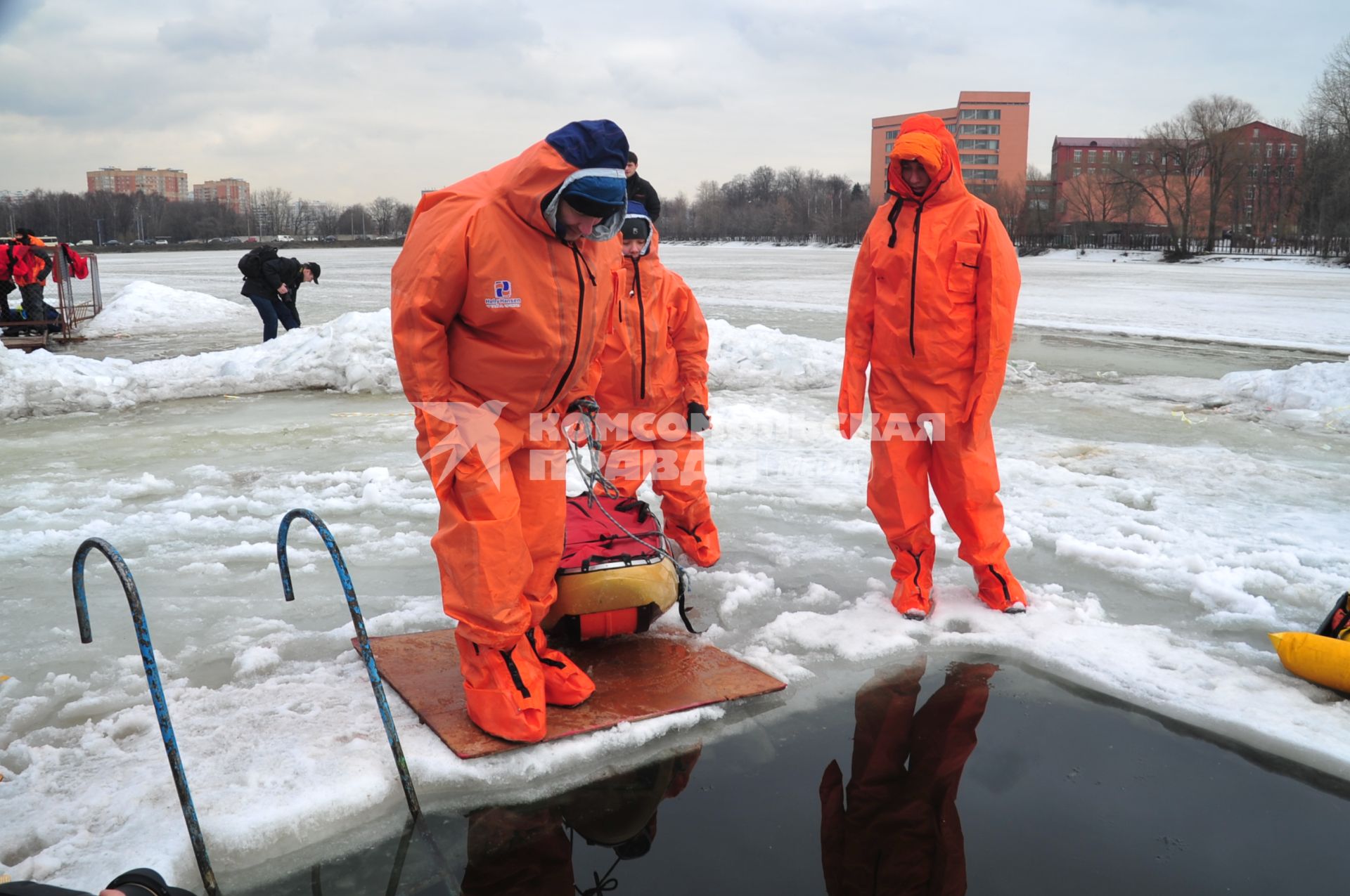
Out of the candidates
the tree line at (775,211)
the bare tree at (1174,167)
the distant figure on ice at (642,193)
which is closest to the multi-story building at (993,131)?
the tree line at (775,211)

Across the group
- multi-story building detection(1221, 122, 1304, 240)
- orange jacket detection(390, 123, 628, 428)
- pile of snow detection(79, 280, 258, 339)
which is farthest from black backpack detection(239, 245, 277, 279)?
multi-story building detection(1221, 122, 1304, 240)

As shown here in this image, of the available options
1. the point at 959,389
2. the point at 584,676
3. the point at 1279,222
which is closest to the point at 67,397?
the point at 584,676

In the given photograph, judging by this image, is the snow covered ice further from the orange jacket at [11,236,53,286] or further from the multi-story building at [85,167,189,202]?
the multi-story building at [85,167,189,202]

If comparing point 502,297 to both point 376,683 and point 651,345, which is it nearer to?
point 376,683

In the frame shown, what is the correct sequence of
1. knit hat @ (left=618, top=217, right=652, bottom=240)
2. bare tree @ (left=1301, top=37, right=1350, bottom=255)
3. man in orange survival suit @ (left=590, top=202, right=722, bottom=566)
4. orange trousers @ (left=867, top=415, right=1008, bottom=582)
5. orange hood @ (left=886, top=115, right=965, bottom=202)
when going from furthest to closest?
bare tree @ (left=1301, top=37, right=1350, bottom=255) < man in orange survival suit @ (left=590, top=202, right=722, bottom=566) < knit hat @ (left=618, top=217, right=652, bottom=240) < orange trousers @ (left=867, top=415, right=1008, bottom=582) < orange hood @ (left=886, top=115, right=965, bottom=202)

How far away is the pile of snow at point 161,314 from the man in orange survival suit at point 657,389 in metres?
15.0

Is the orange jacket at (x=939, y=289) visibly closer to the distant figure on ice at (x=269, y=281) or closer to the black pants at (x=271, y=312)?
the distant figure on ice at (x=269, y=281)

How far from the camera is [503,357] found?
2881mm

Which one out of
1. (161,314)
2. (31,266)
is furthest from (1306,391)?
(161,314)

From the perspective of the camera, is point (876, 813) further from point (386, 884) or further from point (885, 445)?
point (885, 445)

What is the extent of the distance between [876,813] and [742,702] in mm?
741

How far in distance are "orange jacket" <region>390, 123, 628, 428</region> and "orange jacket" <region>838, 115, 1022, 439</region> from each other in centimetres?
147

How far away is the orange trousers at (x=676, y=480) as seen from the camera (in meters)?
4.49

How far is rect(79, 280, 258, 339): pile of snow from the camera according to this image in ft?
57.5
